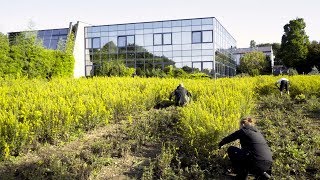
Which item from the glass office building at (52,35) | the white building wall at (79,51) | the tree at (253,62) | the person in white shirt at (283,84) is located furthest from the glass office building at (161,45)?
the person in white shirt at (283,84)

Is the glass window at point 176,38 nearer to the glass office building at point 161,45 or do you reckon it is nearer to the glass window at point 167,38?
the glass office building at point 161,45

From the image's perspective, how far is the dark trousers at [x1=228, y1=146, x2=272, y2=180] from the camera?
19.9ft

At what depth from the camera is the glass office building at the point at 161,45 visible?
120 ft

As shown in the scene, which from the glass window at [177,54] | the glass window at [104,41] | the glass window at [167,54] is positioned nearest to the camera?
the glass window at [177,54]

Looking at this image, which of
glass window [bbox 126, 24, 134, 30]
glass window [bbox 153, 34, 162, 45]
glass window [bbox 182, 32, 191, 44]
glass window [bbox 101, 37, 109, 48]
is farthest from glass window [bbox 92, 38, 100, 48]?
glass window [bbox 182, 32, 191, 44]

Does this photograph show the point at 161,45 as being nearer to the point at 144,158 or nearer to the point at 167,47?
the point at 167,47

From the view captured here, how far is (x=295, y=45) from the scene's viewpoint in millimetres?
48250

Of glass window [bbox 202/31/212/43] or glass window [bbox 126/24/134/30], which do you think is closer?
glass window [bbox 202/31/212/43]

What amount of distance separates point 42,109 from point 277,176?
4.78 meters

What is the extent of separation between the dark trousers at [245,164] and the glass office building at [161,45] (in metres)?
30.2

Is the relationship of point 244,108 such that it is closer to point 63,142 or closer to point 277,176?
point 277,176

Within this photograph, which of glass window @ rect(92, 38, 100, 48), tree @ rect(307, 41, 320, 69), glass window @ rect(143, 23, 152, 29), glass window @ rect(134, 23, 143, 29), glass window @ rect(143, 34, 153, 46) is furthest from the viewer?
tree @ rect(307, 41, 320, 69)

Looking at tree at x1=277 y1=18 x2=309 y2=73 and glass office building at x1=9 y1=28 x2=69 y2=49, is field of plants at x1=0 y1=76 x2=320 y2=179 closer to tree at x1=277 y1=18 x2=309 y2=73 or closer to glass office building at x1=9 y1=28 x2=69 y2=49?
glass office building at x1=9 y1=28 x2=69 y2=49

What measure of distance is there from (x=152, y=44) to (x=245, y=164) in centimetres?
3273
